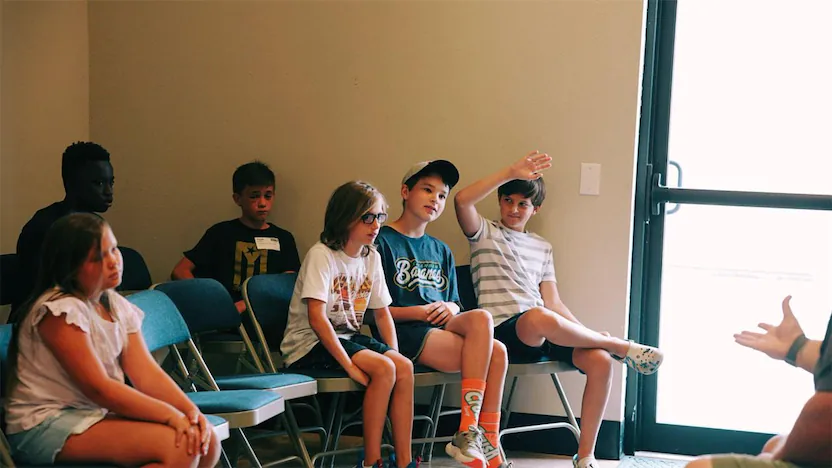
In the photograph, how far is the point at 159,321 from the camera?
9.71 feet

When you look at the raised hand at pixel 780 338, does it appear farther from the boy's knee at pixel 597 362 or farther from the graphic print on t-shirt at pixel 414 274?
the graphic print on t-shirt at pixel 414 274

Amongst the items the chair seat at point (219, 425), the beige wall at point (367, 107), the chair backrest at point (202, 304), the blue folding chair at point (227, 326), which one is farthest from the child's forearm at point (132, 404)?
the beige wall at point (367, 107)

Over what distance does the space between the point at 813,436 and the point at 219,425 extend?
152 cm

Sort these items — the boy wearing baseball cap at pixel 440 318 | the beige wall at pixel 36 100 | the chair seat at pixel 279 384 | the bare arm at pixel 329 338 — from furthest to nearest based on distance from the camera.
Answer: the beige wall at pixel 36 100
the boy wearing baseball cap at pixel 440 318
the bare arm at pixel 329 338
the chair seat at pixel 279 384

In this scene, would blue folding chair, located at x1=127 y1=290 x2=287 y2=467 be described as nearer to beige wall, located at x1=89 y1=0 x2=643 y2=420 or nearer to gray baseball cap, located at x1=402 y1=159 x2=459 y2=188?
gray baseball cap, located at x1=402 y1=159 x2=459 y2=188

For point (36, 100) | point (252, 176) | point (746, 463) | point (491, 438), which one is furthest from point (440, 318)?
point (36, 100)

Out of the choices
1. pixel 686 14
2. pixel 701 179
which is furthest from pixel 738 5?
pixel 701 179

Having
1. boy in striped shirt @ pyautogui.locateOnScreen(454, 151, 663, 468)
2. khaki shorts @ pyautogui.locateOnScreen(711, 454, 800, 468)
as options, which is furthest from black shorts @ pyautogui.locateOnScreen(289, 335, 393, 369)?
khaki shorts @ pyautogui.locateOnScreen(711, 454, 800, 468)

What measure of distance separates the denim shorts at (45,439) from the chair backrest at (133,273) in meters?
1.53

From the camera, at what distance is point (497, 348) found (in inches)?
137

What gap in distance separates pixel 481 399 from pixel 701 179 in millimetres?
1498

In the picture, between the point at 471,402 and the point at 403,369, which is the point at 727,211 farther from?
the point at 403,369

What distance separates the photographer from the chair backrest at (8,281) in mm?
3434

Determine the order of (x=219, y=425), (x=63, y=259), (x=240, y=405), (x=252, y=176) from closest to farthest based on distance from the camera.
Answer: (x=63, y=259) < (x=219, y=425) < (x=240, y=405) < (x=252, y=176)
